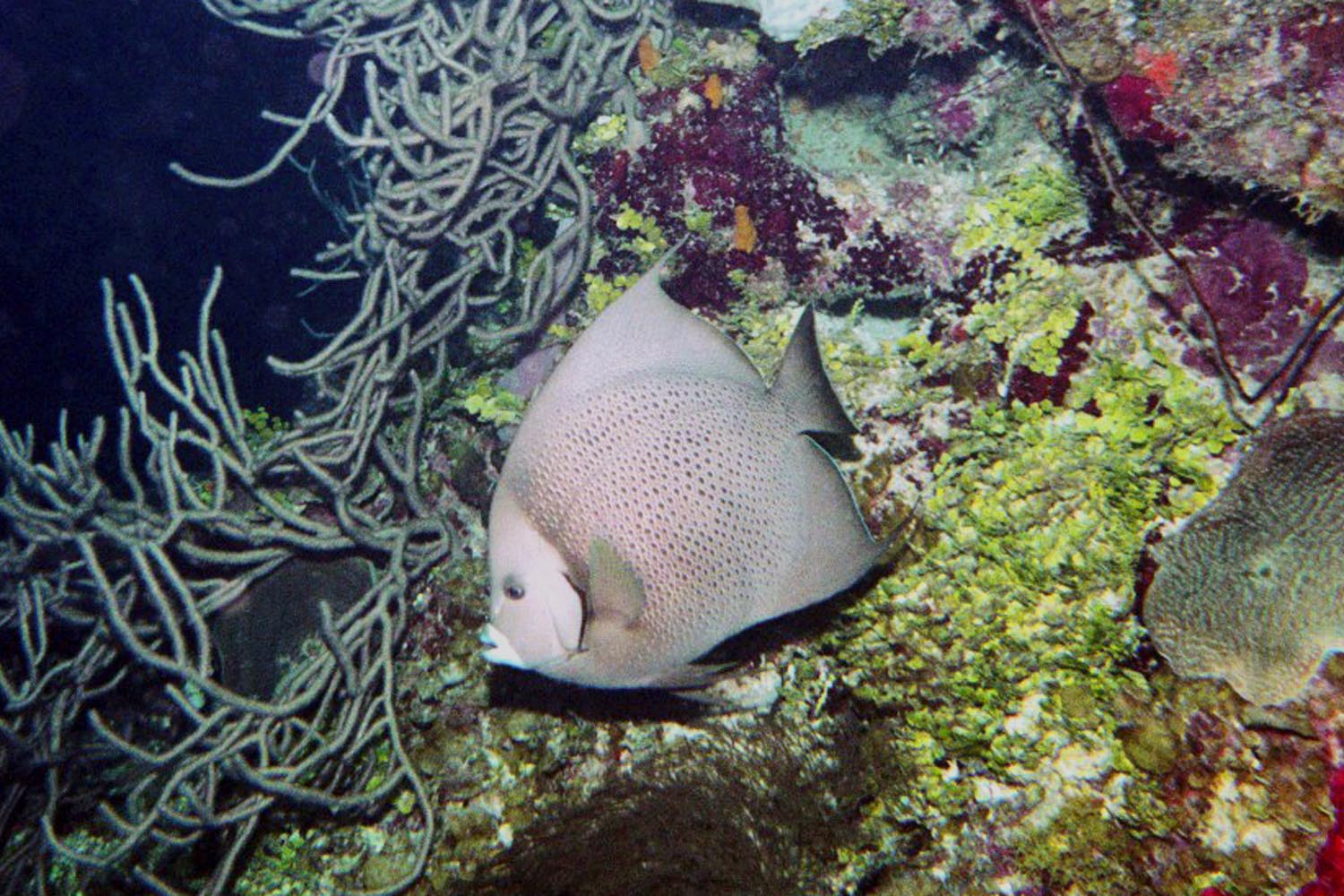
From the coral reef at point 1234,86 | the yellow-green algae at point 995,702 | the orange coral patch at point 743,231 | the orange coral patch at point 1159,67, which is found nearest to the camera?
the yellow-green algae at point 995,702

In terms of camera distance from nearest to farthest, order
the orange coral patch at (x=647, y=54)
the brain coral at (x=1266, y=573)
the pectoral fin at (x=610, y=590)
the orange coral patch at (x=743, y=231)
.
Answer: the pectoral fin at (x=610, y=590) → the brain coral at (x=1266, y=573) → the orange coral patch at (x=743, y=231) → the orange coral patch at (x=647, y=54)

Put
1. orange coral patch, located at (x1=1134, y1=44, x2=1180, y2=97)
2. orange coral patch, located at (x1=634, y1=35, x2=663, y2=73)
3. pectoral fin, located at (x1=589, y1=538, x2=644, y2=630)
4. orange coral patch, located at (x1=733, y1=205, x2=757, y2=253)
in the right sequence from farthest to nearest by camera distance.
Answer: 1. orange coral patch, located at (x1=634, y1=35, x2=663, y2=73)
2. orange coral patch, located at (x1=733, y1=205, x2=757, y2=253)
3. orange coral patch, located at (x1=1134, y1=44, x2=1180, y2=97)
4. pectoral fin, located at (x1=589, y1=538, x2=644, y2=630)

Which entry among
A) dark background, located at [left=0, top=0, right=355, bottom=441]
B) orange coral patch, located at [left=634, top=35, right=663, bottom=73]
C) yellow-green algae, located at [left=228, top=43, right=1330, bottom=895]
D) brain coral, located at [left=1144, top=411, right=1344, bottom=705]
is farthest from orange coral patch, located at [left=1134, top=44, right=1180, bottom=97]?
dark background, located at [left=0, top=0, right=355, bottom=441]

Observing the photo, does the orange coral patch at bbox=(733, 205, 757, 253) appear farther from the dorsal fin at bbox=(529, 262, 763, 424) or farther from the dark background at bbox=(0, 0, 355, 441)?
the dark background at bbox=(0, 0, 355, 441)

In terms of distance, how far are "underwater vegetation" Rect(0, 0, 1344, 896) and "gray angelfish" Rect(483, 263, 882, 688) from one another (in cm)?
22

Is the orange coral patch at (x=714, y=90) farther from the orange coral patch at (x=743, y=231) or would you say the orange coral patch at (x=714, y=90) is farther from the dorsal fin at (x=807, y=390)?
the dorsal fin at (x=807, y=390)

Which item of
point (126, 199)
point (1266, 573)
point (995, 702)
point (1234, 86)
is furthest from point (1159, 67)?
point (126, 199)

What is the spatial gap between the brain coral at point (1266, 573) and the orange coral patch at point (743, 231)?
1953 millimetres

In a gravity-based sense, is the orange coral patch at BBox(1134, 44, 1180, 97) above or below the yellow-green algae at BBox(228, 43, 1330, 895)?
above

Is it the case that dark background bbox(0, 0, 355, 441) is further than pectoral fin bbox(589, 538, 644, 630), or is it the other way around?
dark background bbox(0, 0, 355, 441)

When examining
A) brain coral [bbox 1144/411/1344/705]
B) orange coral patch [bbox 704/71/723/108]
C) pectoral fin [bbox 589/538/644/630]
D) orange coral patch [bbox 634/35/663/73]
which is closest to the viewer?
pectoral fin [bbox 589/538/644/630]

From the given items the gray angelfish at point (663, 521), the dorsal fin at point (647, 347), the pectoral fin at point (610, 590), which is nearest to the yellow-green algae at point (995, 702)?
the gray angelfish at point (663, 521)

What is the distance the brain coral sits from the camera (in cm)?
188

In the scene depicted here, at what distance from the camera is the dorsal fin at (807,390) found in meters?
1.83
